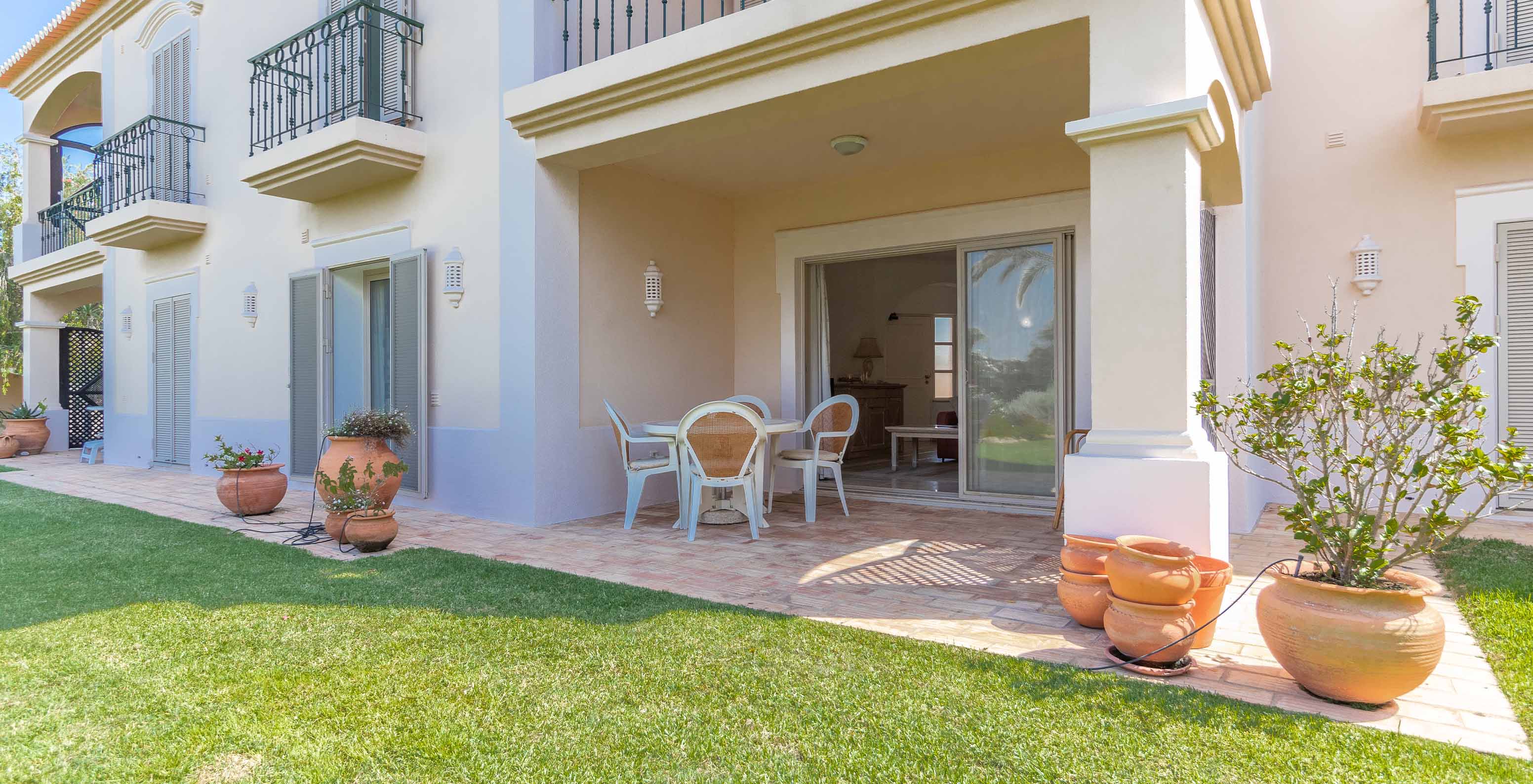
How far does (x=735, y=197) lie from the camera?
24.4ft

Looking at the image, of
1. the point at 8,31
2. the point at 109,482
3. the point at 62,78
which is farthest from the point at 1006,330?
the point at 8,31

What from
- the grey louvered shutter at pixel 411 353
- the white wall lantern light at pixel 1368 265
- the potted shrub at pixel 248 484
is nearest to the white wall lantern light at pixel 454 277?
the grey louvered shutter at pixel 411 353

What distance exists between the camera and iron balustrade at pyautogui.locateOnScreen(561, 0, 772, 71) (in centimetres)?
560

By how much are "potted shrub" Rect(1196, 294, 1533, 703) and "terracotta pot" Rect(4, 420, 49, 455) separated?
1533 centimetres

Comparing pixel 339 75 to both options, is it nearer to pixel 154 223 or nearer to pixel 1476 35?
pixel 154 223

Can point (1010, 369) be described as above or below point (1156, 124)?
below

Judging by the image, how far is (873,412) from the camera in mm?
11062

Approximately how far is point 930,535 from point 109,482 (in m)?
8.11

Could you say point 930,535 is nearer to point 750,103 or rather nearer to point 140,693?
point 750,103

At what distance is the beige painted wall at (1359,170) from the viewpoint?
541cm

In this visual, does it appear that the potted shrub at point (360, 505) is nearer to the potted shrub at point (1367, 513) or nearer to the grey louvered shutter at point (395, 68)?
the grey louvered shutter at point (395, 68)

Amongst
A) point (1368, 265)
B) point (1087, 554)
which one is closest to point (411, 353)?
point (1087, 554)

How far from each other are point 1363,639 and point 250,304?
9050mm

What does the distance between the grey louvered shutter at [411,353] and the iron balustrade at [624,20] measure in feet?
6.52
